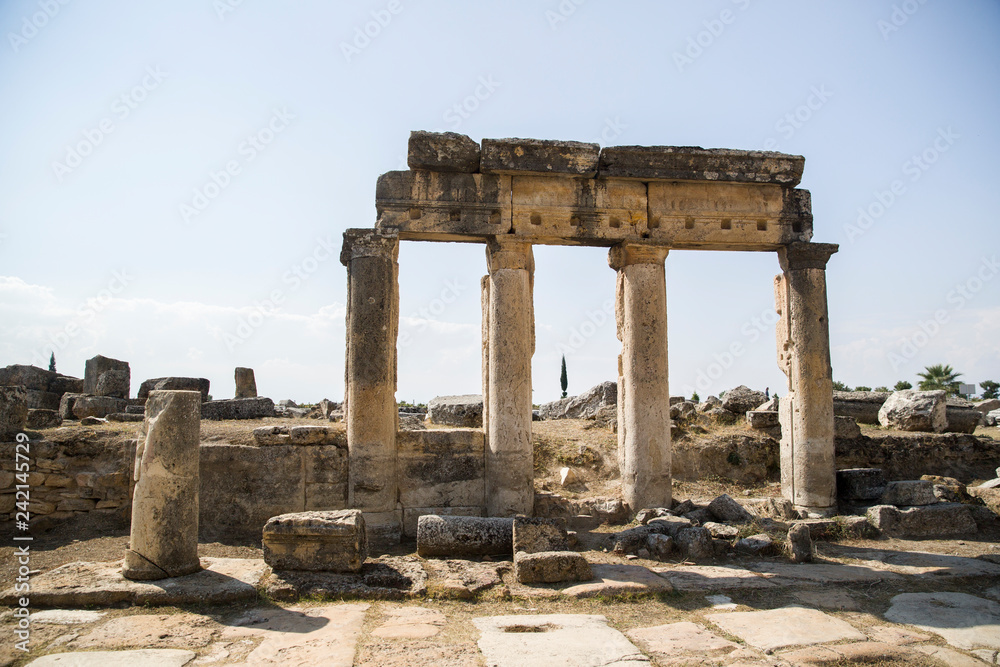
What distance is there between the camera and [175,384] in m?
14.5

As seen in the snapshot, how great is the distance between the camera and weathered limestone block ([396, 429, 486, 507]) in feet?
31.9

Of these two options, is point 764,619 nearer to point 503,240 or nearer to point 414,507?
point 414,507

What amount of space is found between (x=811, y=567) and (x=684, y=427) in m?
5.44

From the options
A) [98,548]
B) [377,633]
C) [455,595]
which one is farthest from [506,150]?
[98,548]

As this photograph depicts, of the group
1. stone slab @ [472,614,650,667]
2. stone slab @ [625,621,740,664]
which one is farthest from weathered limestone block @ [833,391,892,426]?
stone slab @ [472,614,650,667]

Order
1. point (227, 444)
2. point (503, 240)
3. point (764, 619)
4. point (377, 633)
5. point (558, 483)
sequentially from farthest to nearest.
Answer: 1. point (558, 483)
2. point (503, 240)
3. point (227, 444)
4. point (764, 619)
5. point (377, 633)

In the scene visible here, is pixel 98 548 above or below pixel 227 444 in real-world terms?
below

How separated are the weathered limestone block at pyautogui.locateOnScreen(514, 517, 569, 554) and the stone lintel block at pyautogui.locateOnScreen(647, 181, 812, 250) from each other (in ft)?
16.1

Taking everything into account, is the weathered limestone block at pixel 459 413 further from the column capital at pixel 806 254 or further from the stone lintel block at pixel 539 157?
the column capital at pixel 806 254

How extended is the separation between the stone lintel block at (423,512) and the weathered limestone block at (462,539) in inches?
51.5

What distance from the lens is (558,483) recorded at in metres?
11.8

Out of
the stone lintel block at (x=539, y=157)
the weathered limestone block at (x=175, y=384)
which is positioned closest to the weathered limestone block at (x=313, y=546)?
the stone lintel block at (x=539, y=157)

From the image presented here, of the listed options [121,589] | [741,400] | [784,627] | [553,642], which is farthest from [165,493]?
[741,400]

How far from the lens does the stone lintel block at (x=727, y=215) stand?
1054 centimetres
